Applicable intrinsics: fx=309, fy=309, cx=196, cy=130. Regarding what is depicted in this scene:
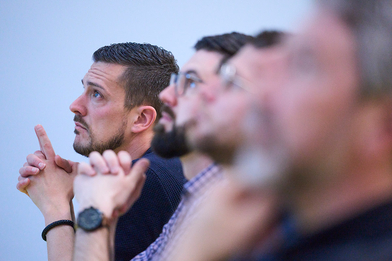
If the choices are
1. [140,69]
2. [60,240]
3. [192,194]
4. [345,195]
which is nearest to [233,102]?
[345,195]

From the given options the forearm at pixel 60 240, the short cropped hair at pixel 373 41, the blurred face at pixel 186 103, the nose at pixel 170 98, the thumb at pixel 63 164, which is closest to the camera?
the short cropped hair at pixel 373 41

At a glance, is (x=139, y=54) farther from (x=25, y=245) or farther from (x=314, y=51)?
(x=25, y=245)

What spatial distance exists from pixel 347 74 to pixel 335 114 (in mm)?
41

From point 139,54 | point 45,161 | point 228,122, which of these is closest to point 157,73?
point 139,54

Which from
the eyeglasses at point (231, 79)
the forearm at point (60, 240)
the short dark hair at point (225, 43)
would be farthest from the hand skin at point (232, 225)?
the forearm at point (60, 240)

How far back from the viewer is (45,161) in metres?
1.16

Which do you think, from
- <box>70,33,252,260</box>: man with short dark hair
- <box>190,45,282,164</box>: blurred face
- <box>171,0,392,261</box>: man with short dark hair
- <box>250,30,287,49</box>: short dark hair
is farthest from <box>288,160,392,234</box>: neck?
<box>70,33,252,260</box>: man with short dark hair

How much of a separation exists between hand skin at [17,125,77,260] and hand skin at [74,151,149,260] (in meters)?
0.34

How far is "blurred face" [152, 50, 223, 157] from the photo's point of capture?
0.68m

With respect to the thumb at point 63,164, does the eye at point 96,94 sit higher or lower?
higher

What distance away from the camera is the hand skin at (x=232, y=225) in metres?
0.42

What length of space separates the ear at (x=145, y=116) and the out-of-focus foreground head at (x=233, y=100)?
0.86 metres

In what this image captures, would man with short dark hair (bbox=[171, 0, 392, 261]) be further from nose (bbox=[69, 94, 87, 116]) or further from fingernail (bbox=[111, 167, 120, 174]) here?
nose (bbox=[69, 94, 87, 116])

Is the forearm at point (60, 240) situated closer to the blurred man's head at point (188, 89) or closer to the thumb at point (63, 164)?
the thumb at point (63, 164)
